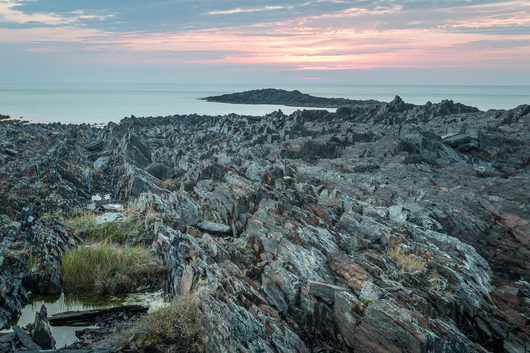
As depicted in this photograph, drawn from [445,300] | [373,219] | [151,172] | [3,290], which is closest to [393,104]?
[151,172]

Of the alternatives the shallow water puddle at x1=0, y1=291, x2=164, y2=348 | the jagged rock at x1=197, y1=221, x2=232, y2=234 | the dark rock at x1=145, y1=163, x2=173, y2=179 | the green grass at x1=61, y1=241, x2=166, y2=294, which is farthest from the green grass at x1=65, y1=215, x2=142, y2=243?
the dark rock at x1=145, y1=163, x2=173, y2=179

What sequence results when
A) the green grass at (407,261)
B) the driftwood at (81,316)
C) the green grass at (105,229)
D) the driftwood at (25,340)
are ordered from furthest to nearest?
1. the green grass at (105,229)
2. the green grass at (407,261)
3. the driftwood at (81,316)
4. the driftwood at (25,340)

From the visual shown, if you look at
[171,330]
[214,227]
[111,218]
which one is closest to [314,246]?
[214,227]

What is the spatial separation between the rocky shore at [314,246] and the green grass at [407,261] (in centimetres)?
6

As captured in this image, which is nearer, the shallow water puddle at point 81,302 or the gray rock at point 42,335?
the gray rock at point 42,335

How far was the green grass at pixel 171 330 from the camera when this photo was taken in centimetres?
950

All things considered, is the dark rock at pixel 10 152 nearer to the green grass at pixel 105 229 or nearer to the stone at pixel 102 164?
→ the stone at pixel 102 164

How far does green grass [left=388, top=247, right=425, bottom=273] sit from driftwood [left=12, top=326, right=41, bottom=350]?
12.4 meters

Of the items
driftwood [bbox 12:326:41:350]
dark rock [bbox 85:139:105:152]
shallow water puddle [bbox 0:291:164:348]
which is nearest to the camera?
driftwood [bbox 12:326:41:350]

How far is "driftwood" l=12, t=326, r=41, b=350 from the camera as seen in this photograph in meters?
9.18

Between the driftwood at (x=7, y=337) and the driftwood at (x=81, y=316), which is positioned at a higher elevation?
the driftwood at (x=7, y=337)

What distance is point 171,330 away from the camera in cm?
983

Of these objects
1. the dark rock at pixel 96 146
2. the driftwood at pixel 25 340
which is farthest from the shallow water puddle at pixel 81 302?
the dark rock at pixel 96 146

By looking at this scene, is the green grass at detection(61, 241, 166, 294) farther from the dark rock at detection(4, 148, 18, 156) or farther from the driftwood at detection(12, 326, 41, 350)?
the dark rock at detection(4, 148, 18, 156)
